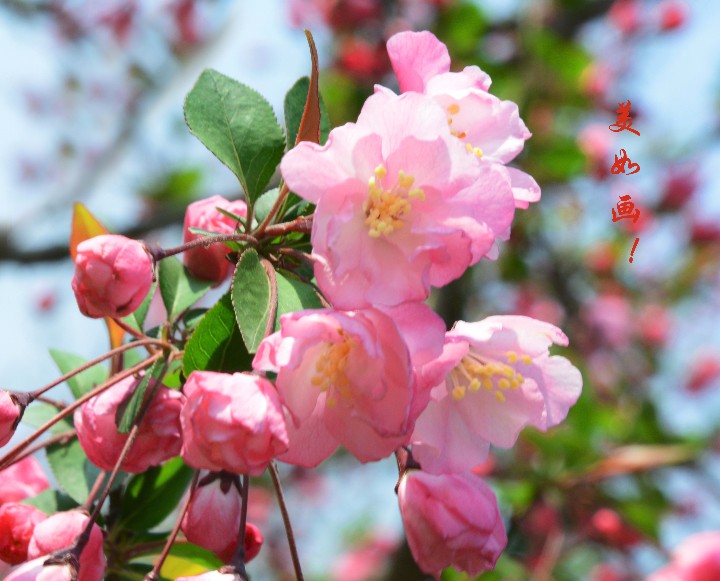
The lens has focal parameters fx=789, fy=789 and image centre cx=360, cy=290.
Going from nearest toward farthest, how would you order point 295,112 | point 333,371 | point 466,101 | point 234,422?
point 234,422 < point 333,371 < point 466,101 < point 295,112

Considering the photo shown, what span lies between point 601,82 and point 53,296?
170 inches

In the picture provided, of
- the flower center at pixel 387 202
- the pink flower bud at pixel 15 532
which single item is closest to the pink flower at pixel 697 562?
the flower center at pixel 387 202

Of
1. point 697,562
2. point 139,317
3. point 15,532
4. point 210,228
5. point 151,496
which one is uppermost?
point 210,228

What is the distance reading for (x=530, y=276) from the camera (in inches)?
138

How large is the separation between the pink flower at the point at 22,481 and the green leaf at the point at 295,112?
58cm

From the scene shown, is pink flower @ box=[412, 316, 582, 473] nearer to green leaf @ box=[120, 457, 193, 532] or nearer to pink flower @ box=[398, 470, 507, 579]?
pink flower @ box=[398, 470, 507, 579]

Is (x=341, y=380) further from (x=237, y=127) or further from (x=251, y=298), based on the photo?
(x=237, y=127)

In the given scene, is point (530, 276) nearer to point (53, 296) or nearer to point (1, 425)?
point (1, 425)

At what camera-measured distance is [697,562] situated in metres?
1.53

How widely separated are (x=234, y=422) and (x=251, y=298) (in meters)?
0.17

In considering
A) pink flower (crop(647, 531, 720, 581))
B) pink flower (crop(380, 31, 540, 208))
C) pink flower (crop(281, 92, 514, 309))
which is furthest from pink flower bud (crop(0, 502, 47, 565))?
pink flower (crop(647, 531, 720, 581))

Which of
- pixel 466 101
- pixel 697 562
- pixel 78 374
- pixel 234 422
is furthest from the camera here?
pixel 697 562

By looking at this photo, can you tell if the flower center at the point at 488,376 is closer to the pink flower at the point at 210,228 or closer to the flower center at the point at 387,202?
the flower center at the point at 387,202

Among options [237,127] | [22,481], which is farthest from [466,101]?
[22,481]
